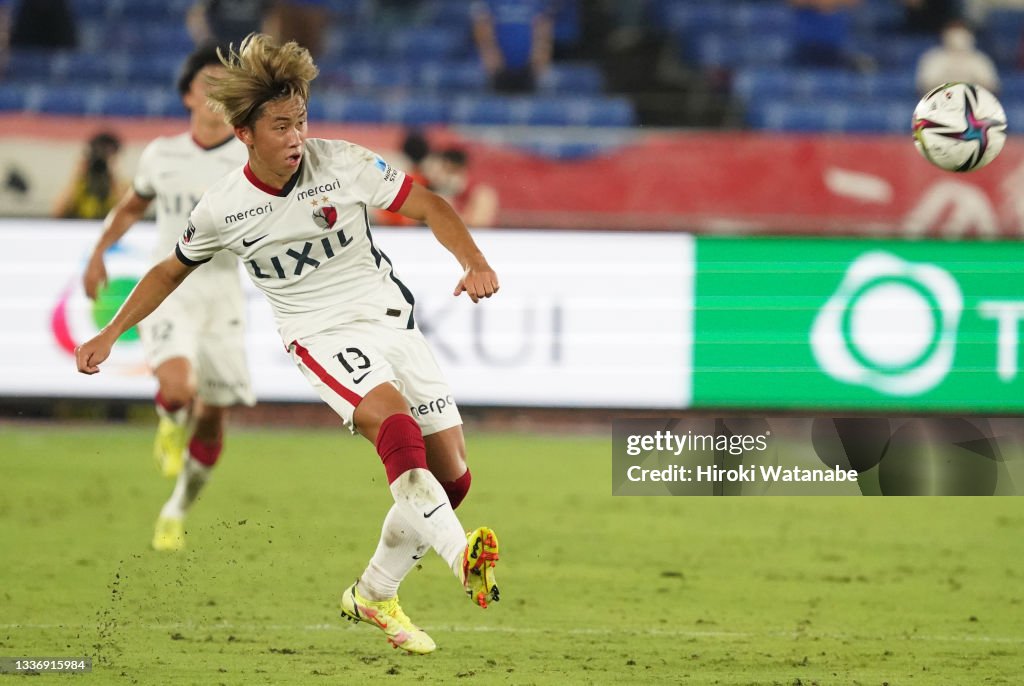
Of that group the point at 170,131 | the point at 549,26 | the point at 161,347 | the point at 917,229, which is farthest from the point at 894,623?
the point at 549,26

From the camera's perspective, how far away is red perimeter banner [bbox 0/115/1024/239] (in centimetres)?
1316

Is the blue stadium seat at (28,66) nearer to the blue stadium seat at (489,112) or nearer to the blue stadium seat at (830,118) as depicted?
the blue stadium seat at (489,112)

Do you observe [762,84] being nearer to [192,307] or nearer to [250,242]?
[192,307]

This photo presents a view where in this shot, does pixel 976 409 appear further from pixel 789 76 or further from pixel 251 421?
pixel 251 421

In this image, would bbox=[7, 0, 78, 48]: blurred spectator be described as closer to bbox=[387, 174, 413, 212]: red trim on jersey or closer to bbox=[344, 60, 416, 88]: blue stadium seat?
bbox=[344, 60, 416, 88]: blue stadium seat

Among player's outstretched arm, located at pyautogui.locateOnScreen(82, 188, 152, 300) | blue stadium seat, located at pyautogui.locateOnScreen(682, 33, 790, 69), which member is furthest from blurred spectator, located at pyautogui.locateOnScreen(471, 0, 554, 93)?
player's outstretched arm, located at pyautogui.locateOnScreen(82, 188, 152, 300)

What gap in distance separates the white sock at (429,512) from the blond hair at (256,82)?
4.69 feet

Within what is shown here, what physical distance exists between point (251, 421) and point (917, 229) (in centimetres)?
606

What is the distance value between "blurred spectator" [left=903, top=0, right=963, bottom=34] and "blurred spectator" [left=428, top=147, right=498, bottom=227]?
23.0 feet

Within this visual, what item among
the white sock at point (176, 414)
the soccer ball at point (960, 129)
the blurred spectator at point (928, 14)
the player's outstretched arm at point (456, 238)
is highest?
the blurred spectator at point (928, 14)

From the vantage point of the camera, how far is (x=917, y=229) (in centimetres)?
1315

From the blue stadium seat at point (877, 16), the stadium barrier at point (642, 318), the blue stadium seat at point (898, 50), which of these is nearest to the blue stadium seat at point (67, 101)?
the stadium barrier at point (642, 318)

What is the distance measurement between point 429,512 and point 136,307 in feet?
4.62

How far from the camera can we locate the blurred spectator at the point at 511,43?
15.5m
